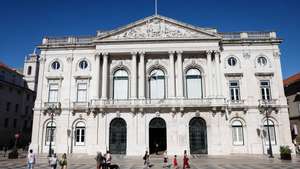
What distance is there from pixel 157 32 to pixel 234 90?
12.4 m

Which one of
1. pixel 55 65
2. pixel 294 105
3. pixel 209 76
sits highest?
pixel 55 65

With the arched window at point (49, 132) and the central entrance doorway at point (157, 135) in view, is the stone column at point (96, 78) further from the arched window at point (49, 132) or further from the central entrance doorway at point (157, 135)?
the central entrance doorway at point (157, 135)

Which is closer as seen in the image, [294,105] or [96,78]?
[96,78]

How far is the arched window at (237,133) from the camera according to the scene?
30953 mm

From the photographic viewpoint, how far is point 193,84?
1303 inches

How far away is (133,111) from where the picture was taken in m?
30.7

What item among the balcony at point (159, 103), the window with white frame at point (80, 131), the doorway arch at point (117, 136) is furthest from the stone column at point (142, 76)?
the window with white frame at point (80, 131)

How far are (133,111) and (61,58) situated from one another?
12733mm

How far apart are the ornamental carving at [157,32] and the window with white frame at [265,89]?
387 inches

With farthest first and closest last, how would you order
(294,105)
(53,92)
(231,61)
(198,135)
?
(294,105)
(53,92)
(231,61)
(198,135)

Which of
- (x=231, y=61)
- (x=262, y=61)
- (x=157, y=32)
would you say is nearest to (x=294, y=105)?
(x=262, y=61)

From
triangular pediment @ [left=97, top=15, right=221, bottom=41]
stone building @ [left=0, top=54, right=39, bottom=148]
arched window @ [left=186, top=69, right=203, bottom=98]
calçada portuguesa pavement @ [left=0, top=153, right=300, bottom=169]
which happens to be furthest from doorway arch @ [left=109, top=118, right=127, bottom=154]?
stone building @ [left=0, top=54, right=39, bottom=148]

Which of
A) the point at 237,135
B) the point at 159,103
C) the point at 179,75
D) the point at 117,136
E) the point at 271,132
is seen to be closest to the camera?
the point at 159,103

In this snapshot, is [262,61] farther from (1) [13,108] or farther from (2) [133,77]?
(1) [13,108]
